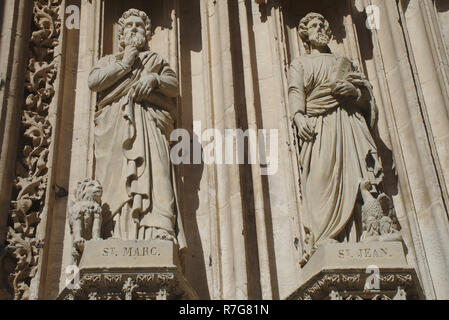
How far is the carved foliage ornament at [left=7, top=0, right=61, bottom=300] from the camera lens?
712 centimetres

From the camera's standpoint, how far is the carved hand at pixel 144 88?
745cm

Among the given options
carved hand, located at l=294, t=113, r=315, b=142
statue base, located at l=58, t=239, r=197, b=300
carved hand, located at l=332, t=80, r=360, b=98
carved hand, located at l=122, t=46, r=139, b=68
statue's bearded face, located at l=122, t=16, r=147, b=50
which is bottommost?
statue base, located at l=58, t=239, r=197, b=300

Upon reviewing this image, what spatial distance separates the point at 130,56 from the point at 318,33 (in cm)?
186

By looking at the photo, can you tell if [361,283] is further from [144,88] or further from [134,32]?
[134,32]

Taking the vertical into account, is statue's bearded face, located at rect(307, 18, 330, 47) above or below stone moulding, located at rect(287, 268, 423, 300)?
above

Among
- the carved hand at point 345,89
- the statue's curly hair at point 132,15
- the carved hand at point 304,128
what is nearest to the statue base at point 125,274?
the carved hand at point 304,128

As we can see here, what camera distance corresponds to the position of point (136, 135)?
287 inches

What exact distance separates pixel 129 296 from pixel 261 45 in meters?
3.28

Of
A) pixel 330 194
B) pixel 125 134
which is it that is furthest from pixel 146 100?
pixel 330 194

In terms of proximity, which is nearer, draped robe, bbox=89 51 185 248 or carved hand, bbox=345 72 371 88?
draped robe, bbox=89 51 185 248

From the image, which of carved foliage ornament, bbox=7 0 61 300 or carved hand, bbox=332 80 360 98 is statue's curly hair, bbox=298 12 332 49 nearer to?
carved hand, bbox=332 80 360 98

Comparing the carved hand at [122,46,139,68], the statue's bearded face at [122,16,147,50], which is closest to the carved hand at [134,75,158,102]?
the carved hand at [122,46,139,68]

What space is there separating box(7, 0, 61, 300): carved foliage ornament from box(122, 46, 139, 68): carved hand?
0.87 metres

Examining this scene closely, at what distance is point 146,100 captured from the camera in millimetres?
7543
